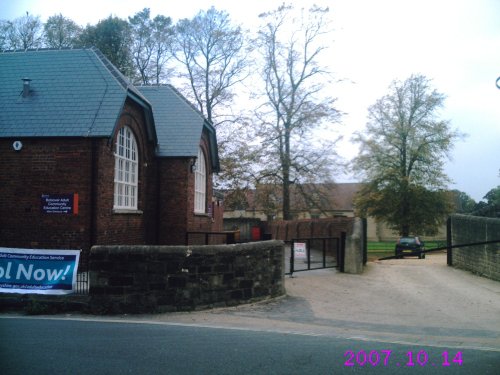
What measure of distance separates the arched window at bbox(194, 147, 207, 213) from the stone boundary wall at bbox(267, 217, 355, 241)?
5450 mm

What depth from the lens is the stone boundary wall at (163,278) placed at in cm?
993

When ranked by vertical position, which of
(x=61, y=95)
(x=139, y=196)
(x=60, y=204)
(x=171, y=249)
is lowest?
(x=171, y=249)

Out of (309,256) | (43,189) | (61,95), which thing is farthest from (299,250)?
(61,95)

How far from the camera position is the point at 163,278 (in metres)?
10.1

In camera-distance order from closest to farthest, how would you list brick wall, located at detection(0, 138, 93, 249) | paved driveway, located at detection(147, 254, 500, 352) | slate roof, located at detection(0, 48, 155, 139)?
paved driveway, located at detection(147, 254, 500, 352) → brick wall, located at detection(0, 138, 93, 249) → slate roof, located at detection(0, 48, 155, 139)

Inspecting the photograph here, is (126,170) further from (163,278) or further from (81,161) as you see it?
(163,278)

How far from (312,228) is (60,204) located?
16.5 meters

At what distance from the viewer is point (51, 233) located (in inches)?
595

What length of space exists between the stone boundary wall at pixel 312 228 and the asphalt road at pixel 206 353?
11.4 metres

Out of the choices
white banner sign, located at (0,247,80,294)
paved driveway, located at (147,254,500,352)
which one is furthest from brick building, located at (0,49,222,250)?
paved driveway, located at (147,254,500,352)

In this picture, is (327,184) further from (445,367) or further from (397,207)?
(445,367)
